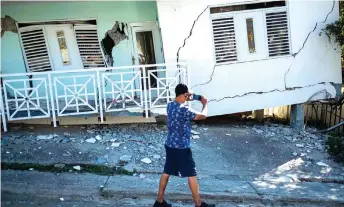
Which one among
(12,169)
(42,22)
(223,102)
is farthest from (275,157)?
(42,22)

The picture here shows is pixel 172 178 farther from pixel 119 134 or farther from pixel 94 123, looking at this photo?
pixel 94 123

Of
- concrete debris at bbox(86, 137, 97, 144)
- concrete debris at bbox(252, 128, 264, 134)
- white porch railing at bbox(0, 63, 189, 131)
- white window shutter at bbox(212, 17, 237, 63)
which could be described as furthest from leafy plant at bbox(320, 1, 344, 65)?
concrete debris at bbox(86, 137, 97, 144)

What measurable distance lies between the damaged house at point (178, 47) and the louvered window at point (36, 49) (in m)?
0.02

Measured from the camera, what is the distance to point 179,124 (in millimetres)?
4109

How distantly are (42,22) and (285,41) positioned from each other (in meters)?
5.57

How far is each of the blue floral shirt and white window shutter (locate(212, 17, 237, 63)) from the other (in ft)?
12.8

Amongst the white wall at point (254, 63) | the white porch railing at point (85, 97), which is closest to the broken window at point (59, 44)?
the white porch railing at point (85, 97)

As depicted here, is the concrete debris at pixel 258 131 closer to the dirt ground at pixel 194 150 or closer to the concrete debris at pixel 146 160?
the dirt ground at pixel 194 150

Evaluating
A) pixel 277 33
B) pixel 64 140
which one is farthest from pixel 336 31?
pixel 64 140

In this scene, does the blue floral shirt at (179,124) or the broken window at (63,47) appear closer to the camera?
the blue floral shirt at (179,124)

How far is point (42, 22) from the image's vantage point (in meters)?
7.69

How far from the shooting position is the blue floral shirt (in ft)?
13.4

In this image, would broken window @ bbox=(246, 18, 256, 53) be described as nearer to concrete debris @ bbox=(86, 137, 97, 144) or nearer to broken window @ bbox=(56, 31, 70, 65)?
concrete debris @ bbox=(86, 137, 97, 144)

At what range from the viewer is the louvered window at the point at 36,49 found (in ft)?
25.4
